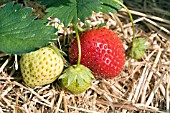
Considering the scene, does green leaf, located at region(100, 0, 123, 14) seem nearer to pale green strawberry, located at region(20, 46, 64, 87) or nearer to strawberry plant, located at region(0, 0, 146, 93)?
strawberry plant, located at region(0, 0, 146, 93)

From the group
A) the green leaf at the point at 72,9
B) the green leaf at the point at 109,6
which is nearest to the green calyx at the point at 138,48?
the green leaf at the point at 109,6

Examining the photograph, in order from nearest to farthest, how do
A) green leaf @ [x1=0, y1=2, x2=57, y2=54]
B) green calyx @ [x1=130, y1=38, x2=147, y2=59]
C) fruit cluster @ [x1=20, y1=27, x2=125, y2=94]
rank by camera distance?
green leaf @ [x1=0, y1=2, x2=57, y2=54]
fruit cluster @ [x1=20, y1=27, x2=125, y2=94]
green calyx @ [x1=130, y1=38, x2=147, y2=59]

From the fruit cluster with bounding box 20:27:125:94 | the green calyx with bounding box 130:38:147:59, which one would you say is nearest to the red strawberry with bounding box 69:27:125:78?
the fruit cluster with bounding box 20:27:125:94

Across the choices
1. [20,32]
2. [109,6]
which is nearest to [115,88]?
[109,6]

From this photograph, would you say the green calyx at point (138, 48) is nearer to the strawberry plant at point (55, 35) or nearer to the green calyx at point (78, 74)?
the strawberry plant at point (55, 35)

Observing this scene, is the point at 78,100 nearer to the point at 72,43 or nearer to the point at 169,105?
the point at 72,43

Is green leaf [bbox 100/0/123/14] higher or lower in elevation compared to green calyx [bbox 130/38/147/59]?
higher

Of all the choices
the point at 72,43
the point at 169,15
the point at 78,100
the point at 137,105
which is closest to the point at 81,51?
the point at 72,43
